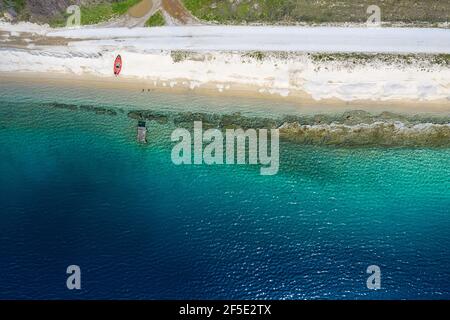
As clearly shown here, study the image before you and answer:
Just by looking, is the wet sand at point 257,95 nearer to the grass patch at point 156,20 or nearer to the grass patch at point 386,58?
the grass patch at point 386,58

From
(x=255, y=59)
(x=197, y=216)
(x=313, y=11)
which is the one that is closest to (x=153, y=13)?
(x=255, y=59)

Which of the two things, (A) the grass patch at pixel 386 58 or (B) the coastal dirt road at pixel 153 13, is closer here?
(A) the grass patch at pixel 386 58

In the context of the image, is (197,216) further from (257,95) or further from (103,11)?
(103,11)

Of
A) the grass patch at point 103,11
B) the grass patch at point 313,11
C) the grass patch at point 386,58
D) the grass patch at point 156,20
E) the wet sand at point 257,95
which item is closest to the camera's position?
the grass patch at point 386,58

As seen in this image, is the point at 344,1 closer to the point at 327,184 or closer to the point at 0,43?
the point at 327,184

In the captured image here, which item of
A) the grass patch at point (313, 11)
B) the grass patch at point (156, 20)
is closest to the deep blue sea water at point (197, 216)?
the grass patch at point (156, 20)
